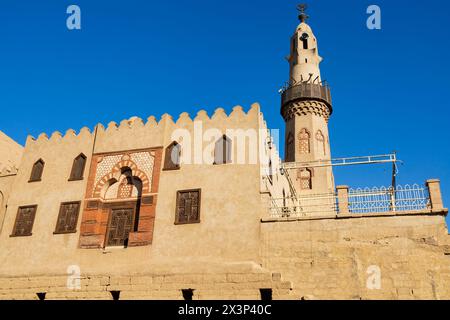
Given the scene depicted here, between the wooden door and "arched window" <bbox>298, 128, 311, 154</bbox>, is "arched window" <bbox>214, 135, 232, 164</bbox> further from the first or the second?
"arched window" <bbox>298, 128, 311, 154</bbox>

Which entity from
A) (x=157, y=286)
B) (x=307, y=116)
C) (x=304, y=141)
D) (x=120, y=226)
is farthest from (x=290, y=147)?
(x=157, y=286)

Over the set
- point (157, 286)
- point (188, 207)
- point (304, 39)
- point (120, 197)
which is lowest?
point (157, 286)

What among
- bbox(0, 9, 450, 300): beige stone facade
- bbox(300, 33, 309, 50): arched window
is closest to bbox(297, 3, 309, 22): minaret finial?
bbox(300, 33, 309, 50): arched window

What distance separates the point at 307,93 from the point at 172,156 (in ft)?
39.9

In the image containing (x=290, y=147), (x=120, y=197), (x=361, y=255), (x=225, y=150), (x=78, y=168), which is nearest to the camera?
(x=361, y=255)

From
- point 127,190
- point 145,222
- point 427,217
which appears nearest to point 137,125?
point 127,190

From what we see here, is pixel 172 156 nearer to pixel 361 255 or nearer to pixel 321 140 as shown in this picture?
pixel 361 255

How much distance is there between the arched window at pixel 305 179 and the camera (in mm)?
23141

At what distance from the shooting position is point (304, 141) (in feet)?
79.3

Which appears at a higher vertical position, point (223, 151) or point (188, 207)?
point (223, 151)

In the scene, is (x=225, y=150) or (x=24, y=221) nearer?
(x=225, y=150)

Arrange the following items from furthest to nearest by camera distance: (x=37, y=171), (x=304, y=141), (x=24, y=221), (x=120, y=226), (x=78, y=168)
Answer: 1. (x=304, y=141)
2. (x=37, y=171)
3. (x=78, y=168)
4. (x=24, y=221)
5. (x=120, y=226)
